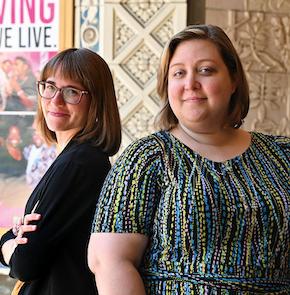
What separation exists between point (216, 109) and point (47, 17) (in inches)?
102

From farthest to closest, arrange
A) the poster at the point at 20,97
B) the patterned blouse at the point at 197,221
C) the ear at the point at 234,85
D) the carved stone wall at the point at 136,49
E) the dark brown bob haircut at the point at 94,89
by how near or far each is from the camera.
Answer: the poster at the point at 20,97
the carved stone wall at the point at 136,49
the dark brown bob haircut at the point at 94,89
the ear at the point at 234,85
the patterned blouse at the point at 197,221

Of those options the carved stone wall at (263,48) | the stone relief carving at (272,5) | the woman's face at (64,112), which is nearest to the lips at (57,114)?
the woman's face at (64,112)

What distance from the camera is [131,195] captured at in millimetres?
1745

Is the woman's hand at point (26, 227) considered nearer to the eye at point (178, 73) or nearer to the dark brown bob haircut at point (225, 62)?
the dark brown bob haircut at point (225, 62)

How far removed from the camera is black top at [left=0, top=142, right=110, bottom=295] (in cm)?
196

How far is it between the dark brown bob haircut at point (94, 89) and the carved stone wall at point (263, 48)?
198 centimetres

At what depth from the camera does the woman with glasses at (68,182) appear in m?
1.97

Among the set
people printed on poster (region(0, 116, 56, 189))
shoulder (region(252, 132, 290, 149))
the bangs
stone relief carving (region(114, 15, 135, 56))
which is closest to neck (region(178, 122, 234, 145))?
shoulder (region(252, 132, 290, 149))

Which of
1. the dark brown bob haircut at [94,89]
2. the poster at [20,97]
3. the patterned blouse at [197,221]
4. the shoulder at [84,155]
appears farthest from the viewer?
the poster at [20,97]

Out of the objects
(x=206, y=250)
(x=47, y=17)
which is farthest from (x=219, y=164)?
(x=47, y=17)

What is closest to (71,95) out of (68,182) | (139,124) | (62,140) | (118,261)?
(62,140)

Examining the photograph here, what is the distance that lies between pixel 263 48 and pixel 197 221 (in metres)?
2.55

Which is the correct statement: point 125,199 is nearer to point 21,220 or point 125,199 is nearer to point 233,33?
point 21,220

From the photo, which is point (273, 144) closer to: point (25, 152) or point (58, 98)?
point (58, 98)
